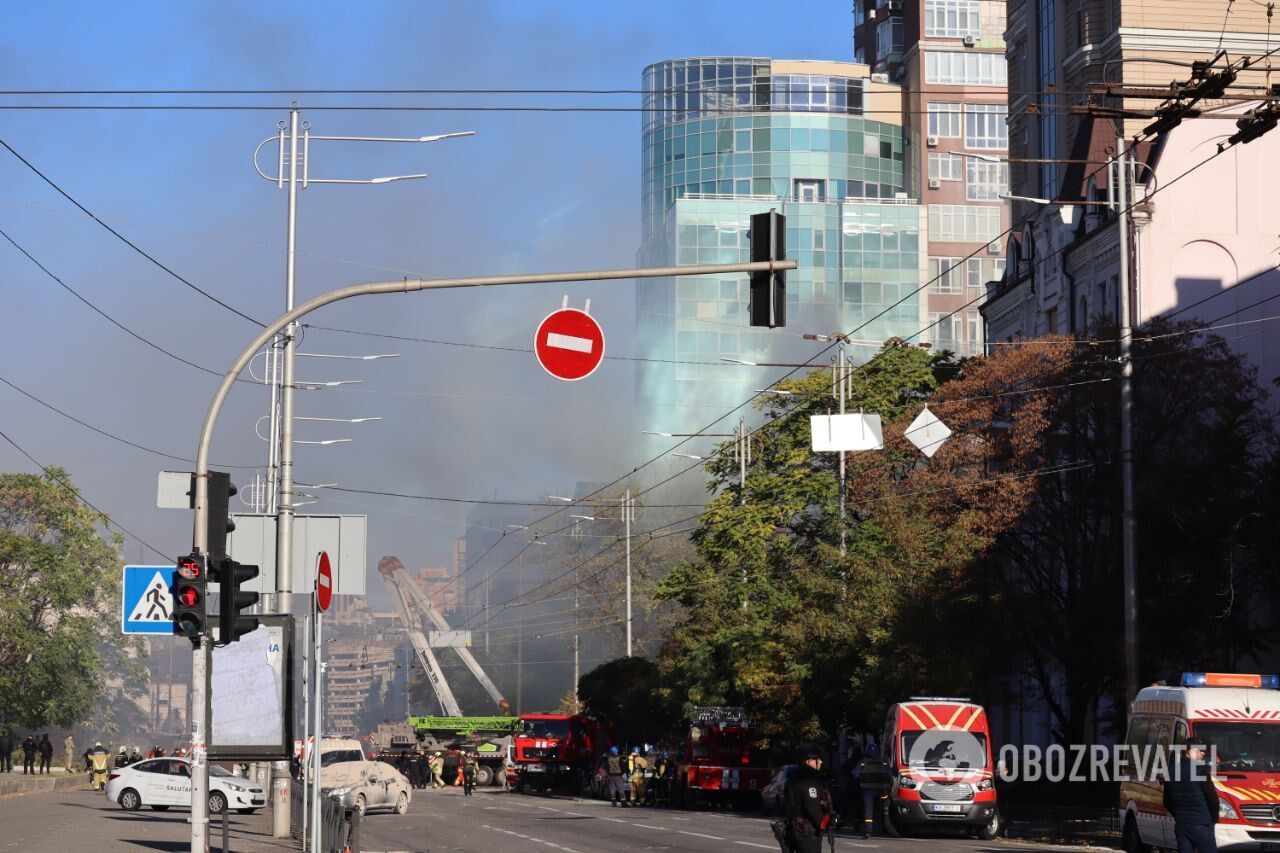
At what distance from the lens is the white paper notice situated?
2359cm

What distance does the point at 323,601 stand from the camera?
20.7m

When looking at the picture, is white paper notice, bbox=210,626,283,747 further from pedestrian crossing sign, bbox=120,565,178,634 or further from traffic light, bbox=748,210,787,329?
traffic light, bbox=748,210,787,329

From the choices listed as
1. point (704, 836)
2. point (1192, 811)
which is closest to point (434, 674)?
point (704, 836)

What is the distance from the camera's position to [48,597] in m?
82.8

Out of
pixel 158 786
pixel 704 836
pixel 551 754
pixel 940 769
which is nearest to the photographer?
pixel 704 836

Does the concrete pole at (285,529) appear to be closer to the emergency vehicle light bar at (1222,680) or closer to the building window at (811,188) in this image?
the emergency vehicle light bar at (1222,680)

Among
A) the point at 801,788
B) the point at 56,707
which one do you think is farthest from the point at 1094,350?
the point at 56,707

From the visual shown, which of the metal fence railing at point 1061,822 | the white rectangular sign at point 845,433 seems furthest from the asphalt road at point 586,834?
the white rectangular sign at point 845,433

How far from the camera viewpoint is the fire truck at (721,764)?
5331 centimetres

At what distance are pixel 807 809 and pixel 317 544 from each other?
366 inches

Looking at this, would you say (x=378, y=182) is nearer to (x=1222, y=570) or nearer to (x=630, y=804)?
(x=1222, y=570)

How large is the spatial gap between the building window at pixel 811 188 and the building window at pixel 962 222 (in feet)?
26.5

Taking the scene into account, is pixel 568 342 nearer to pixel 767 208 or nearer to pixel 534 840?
pixel 534 840

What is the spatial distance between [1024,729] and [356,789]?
27.4m
